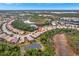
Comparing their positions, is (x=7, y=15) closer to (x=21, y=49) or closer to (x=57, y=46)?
(x=21, y=49)

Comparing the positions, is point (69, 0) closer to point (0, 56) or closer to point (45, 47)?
point (45, 47)

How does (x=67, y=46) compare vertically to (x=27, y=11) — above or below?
below

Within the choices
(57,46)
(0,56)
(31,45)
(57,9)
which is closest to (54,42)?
(57,46)

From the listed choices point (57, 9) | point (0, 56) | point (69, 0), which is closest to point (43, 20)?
point (57, 9)

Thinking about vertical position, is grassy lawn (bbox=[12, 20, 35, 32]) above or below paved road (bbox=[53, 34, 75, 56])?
above

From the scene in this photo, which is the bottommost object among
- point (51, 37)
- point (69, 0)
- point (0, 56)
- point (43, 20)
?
point (0, 56)

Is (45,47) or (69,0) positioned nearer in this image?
(45,47)

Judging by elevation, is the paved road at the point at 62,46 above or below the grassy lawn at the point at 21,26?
below

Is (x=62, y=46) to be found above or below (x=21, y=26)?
below
